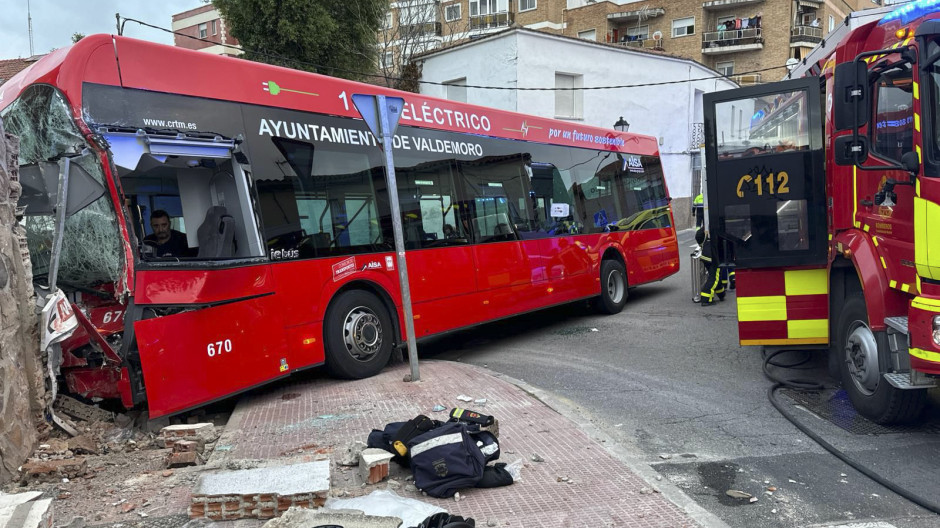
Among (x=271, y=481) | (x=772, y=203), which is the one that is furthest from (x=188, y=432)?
(x=772, y=203)

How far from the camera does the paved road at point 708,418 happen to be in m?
3.88

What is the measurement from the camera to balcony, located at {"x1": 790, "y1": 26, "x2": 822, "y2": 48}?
39.5m

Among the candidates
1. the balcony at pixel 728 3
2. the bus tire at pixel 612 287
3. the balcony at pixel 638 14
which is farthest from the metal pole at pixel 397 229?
the balcony at pixel 728 3

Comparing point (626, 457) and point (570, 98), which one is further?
point (570, 98)

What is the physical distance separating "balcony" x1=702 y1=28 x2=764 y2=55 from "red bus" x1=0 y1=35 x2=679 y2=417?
37.8 metres

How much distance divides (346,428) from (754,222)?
4.25 m

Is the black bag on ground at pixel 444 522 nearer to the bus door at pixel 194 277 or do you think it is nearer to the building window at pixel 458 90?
the bus door at pixel 194 277

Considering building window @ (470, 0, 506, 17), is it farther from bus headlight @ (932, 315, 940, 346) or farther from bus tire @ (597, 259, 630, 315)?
bus headlight @ (932, 315, 940, 346)

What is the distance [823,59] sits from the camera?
6.24 meters

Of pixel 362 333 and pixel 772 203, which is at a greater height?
pixel 772 203

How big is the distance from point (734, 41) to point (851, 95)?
40744 mm

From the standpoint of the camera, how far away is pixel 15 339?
421 centimetres

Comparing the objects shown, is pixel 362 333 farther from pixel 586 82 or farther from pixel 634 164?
pixel 586 82

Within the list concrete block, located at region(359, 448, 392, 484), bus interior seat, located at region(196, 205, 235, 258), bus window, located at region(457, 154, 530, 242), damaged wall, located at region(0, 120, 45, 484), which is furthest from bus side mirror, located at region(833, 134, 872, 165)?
damaged wall, located at region(0, 120, 45, 484)
